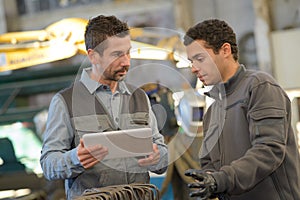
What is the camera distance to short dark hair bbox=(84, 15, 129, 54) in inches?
102

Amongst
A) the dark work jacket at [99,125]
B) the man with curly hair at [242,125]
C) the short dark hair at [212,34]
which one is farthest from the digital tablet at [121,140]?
the short dark hair at [212,34]

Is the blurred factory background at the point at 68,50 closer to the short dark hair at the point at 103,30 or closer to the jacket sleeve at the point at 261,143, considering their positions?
the short dark hair at the point at 103,30

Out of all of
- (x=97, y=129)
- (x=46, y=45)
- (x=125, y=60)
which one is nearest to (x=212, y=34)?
(x=125, y=60)

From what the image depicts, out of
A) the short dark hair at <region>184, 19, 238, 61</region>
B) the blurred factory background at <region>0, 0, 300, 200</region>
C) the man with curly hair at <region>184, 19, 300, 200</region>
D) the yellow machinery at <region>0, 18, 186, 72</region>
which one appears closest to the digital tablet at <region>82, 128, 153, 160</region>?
the man with curly hair at <region>184, 19, 300, 200</region>

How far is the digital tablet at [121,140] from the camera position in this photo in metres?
2.41

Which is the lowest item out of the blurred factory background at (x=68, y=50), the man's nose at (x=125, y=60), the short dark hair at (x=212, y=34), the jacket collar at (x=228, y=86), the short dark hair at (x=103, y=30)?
the blurred factory background at (x=68, y=50)

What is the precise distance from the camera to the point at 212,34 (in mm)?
2547

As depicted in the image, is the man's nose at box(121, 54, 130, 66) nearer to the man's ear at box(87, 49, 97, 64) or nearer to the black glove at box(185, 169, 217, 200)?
the man's ear at box(87, 49, 97, 64)

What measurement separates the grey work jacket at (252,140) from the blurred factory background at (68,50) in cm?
115

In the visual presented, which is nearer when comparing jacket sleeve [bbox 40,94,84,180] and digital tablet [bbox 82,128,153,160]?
digital tablet [bbox 82,128,153,160]

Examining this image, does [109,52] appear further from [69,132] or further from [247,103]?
[247,103]

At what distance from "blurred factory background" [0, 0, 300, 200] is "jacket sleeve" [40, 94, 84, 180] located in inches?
45.6

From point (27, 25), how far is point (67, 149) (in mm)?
9520

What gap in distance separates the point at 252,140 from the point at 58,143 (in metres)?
0.75
